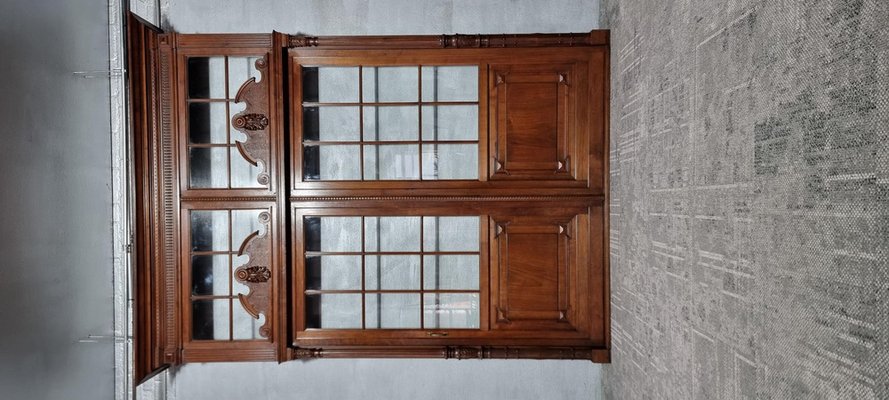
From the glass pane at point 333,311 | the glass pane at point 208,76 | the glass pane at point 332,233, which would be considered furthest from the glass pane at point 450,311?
the glass pane at point 208,76

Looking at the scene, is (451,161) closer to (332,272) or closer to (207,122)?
(332,272)

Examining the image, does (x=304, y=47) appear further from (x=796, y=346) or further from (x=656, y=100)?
(x=796, y=346)

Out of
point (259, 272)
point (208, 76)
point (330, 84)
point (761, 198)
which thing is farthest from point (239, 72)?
point (761, 198)

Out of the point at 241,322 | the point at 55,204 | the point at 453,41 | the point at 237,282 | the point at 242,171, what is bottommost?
the point at 241,322

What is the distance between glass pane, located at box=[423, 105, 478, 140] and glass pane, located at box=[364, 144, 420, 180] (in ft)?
0.48

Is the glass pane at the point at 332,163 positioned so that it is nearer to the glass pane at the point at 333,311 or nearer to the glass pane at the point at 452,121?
the glass pane at the point at 452,121

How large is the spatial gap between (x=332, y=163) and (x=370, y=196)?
0.90 ft

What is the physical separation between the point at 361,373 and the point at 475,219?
1.14 meters

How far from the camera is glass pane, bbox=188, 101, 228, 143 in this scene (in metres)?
2.93

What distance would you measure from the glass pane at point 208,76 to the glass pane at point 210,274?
88cm

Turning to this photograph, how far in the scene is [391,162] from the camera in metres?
2.97

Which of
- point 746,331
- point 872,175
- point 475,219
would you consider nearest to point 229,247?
point 475,219

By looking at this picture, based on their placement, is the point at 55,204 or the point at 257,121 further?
the point at 257,121

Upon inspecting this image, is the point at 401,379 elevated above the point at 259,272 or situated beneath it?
situated beneath
